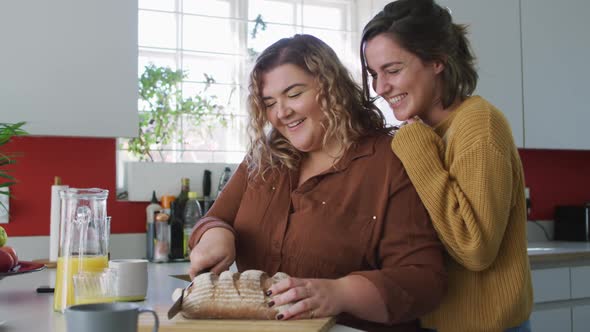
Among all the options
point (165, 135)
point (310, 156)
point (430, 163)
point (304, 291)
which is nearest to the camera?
point (304, 291)

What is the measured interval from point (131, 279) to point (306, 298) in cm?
46

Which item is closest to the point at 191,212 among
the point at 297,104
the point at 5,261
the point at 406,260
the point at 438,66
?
the point at 5,261

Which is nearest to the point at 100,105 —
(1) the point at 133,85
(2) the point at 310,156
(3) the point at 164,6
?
(1) the point at 133,85

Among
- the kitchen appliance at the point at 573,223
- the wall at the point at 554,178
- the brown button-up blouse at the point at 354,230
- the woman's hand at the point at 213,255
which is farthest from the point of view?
the wall at the point at 554,178

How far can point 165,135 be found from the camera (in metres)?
3.24

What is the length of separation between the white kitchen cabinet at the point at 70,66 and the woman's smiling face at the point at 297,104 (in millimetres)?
1149

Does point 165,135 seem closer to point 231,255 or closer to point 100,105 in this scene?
point 100,105

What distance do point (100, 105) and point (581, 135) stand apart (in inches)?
99.0

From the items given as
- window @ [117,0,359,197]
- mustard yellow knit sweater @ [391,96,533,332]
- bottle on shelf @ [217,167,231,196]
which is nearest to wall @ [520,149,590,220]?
window @ [117,0,359,197]

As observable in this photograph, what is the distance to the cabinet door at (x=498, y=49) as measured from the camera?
3299 millimetres

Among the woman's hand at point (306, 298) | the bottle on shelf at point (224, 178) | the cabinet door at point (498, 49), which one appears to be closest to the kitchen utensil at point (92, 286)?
the woman's hand at point (306, 298)

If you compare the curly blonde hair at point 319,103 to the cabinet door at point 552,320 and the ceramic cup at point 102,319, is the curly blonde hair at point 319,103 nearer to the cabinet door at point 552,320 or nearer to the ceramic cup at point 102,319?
the ceramic cup at point 102,319

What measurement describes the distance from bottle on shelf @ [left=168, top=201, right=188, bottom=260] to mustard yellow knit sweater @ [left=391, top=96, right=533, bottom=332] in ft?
5.04

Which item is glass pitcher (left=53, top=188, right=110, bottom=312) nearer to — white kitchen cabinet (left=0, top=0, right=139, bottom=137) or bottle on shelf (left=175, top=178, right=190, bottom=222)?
white kitchen cabinet (left=0, top=0, right=139, bottom=137)
